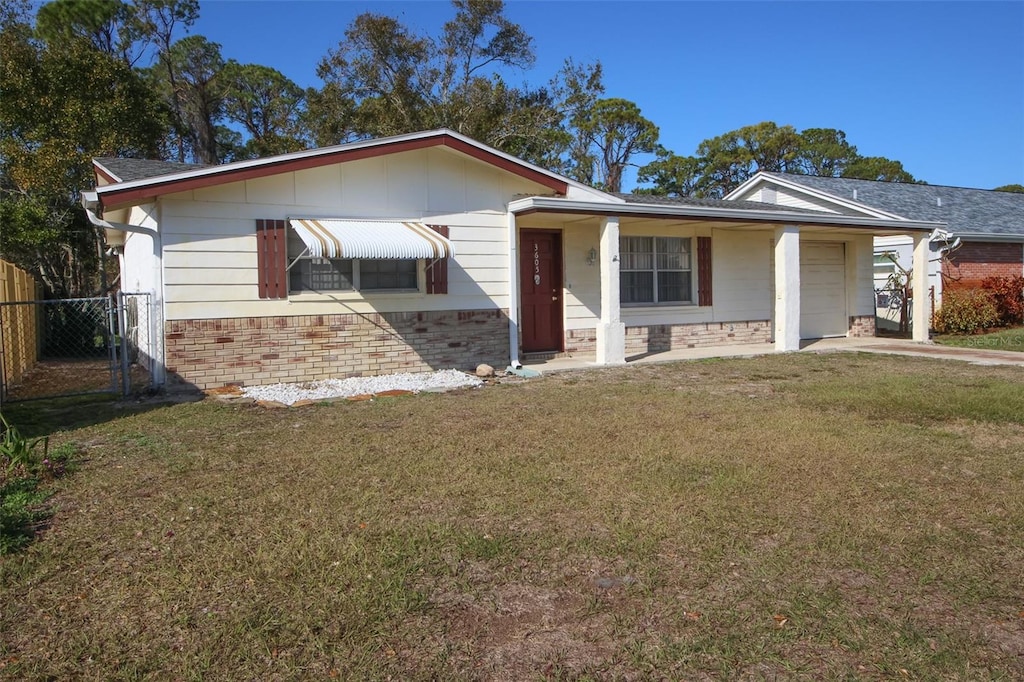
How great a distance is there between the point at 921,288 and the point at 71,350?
18839mm

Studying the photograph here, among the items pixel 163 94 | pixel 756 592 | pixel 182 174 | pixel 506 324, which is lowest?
pixel 756 592

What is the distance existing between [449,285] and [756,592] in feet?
27.9

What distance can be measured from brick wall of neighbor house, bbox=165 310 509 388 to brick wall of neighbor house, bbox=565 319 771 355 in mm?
2105

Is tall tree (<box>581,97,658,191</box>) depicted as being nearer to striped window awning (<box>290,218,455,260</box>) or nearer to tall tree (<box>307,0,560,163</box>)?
tall tree (<box>307,0,560,163</box>)

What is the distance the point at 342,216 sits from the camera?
10461mm

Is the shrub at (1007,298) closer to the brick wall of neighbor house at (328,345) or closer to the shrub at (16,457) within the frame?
the brick wall of neighbor house at (328,345)

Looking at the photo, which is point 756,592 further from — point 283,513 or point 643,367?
point 643,367

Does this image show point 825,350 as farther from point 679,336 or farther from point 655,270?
point 655,270

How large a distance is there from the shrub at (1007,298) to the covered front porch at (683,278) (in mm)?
4708

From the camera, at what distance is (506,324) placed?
11828 mm

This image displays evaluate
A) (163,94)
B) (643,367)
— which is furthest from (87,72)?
(643,367)

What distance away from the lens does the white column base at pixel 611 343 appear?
1195 centimetres

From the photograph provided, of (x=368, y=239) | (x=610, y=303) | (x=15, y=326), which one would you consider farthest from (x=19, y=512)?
(x=610, y=303)

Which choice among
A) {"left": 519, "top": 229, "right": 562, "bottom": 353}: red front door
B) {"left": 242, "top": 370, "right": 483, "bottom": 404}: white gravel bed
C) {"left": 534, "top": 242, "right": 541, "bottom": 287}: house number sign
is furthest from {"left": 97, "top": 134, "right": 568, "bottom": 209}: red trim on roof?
{"left": 242, "top": 370, "right": 483, "bottom": 404}: white gravel bed
